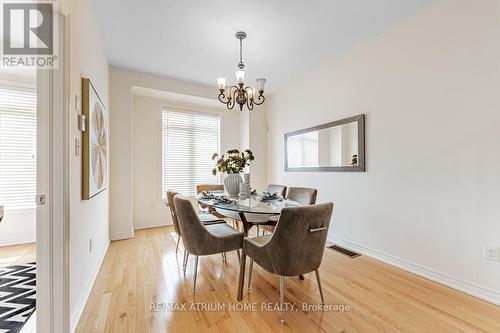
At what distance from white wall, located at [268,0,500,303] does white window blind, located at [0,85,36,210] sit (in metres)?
4.53

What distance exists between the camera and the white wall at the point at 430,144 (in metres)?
1.83

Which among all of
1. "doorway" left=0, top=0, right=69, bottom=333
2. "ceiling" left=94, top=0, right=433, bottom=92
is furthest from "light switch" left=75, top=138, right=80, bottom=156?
"ceiling" left=94, top=0, right=433, bottom=92

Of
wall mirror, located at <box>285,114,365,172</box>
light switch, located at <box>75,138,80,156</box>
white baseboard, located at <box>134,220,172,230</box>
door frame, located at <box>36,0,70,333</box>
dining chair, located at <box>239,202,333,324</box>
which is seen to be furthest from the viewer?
white baseboard, located at <box>134,220,172,230</box>

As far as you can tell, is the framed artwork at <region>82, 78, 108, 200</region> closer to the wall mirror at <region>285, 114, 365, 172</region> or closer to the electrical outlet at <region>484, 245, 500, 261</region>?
the wall mirror at <region>285, 114, 365, 172</region>

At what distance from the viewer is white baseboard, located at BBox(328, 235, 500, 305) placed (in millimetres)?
1804

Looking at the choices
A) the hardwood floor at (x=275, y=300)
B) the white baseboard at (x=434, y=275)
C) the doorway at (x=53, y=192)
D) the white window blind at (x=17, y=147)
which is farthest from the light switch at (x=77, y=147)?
the white baseboard at (x=434, y=275)

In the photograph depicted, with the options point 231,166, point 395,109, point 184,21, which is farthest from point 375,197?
point 184,21

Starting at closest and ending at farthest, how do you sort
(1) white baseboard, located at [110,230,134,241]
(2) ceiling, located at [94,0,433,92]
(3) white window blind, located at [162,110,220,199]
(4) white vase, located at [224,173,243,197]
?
(2) ceiling, located at [94,0,433,92] < (4) white vase, located at [224,173,243,197] < (1) white baseboard, located at [110,230,134,241] < (3) white window blind, located at [162,110,220,199]

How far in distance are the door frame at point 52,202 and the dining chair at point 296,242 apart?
1.31m

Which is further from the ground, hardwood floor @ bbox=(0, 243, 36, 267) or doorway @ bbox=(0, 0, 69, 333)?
doorway @ bbox=(0, 0, 69, 333)

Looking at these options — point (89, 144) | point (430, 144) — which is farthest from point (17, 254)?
point (430, 144)

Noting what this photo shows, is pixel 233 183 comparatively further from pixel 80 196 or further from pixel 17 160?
pixel 17 160

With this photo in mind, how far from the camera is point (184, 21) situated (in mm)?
2371

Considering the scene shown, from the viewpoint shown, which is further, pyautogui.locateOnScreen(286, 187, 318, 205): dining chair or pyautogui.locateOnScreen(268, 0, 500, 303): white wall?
pyautogui.locateOnScreen(286, 187, 318, 205): dining chair
